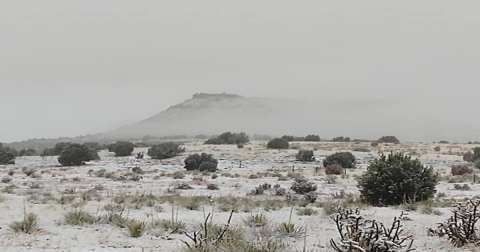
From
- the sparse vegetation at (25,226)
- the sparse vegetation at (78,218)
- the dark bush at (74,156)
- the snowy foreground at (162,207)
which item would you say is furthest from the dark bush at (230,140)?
the sparse vegetation at (25,226)

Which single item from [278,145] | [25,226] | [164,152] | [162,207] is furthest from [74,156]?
[25,226]

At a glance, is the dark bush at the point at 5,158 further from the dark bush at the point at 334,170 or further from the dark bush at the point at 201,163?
the dark bush at the point at 334,170

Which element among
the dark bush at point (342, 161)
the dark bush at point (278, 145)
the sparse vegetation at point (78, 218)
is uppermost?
the dark bush at point (278, 145)

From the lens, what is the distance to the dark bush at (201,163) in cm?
3466

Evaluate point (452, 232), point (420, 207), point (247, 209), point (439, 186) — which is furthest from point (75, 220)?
point (439, 186)

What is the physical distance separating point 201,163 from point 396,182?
19468 millimetres

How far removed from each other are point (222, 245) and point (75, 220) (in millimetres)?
5632

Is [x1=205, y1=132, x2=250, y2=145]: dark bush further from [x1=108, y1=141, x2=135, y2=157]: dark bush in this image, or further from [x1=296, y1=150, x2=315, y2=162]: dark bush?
[x1=296, y1=150, x2=315, y2=162]: dark bush

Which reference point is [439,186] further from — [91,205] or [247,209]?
[91,205]

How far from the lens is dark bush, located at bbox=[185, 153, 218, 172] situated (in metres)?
34.7

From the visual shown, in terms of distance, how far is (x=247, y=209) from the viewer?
1573 cm

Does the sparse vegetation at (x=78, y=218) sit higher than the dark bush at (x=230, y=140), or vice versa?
the dark bush at (x=230, y=140)

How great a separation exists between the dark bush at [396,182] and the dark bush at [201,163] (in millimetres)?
17778

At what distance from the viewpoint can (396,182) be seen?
1723cm
